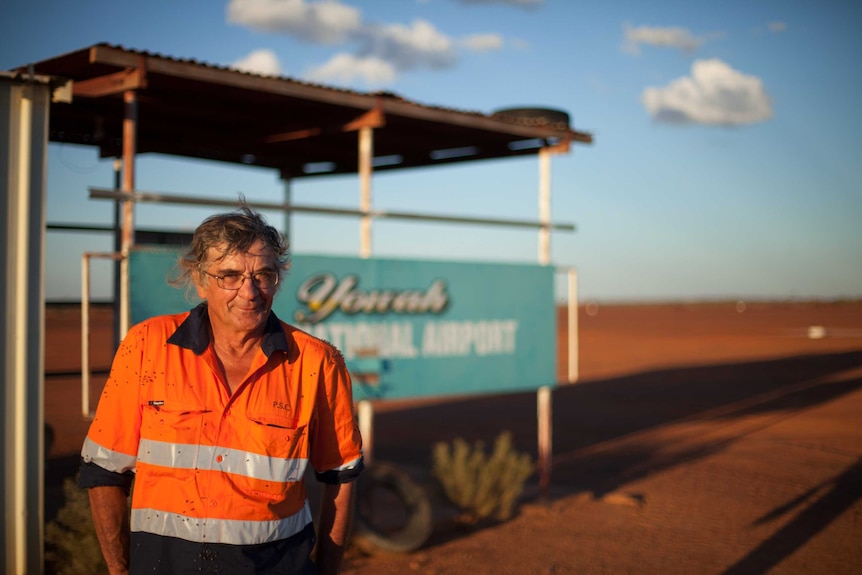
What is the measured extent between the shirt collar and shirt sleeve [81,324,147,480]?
0.39ft

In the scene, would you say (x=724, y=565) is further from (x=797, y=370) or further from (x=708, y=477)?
(x=797, y=370)

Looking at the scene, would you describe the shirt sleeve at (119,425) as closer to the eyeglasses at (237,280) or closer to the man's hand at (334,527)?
the eyeglasses at (237,280)

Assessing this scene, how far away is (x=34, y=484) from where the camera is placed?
15.8 feet

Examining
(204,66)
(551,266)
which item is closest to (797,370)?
(551,266)

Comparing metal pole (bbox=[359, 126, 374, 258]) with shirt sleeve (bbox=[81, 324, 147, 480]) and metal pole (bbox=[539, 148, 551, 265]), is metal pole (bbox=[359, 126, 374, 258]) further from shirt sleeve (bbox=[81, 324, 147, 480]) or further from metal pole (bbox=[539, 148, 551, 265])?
shirt sleeve (bbox=[81, 324, 147, 480])

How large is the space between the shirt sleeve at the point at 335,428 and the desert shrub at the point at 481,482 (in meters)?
5.27

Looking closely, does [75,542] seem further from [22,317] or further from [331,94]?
[331,94]

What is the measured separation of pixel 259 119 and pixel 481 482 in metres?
4.01

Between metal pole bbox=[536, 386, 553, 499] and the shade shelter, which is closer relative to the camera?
the shade shelter

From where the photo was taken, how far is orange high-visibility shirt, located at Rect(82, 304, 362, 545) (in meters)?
2.30

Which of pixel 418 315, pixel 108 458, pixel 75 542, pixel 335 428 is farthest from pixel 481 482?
pixel 108 458

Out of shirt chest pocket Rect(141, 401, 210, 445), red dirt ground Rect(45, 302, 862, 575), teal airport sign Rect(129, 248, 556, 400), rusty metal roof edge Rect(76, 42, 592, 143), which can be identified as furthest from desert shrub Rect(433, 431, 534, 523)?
shirt chest pocket Rect(141, 401, 210, 445)

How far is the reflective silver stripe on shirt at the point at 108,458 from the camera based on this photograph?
2344mm

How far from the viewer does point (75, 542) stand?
5.10 m
